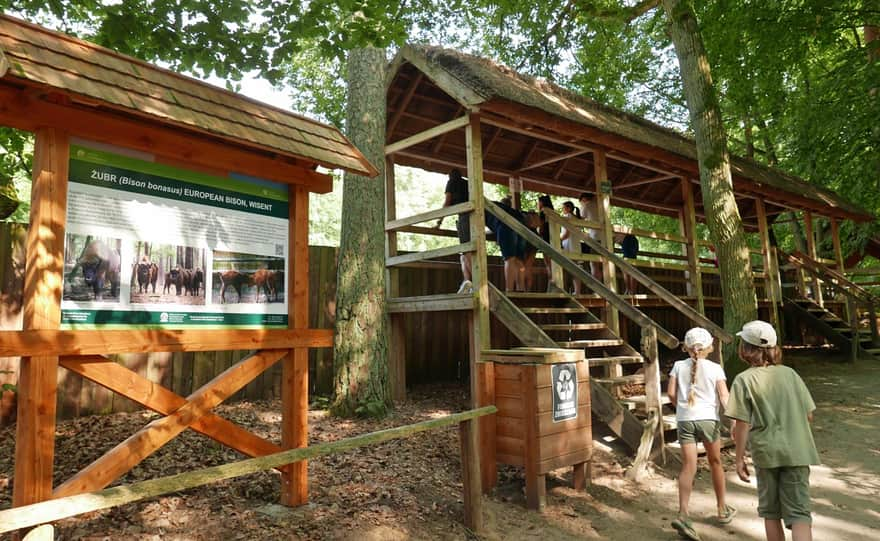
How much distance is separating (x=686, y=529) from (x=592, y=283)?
3.16 metres

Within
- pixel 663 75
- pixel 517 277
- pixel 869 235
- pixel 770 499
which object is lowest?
pixel 770 499

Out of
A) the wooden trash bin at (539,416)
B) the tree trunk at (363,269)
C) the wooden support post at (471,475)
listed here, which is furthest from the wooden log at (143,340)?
the tree trunk at (363,269)

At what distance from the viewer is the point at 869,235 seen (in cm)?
1734

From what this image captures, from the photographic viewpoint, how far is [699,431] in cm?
478

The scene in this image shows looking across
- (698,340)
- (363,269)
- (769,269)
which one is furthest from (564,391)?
(769,269)

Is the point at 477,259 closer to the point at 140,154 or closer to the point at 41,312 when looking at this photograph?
the point at 140,154

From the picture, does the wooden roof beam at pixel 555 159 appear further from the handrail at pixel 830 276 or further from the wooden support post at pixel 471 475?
the handrail at pixel 830 276

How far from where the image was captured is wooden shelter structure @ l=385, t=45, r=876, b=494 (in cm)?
675

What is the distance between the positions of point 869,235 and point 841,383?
31.5 feet

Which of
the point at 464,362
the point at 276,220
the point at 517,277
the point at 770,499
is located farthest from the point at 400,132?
the point at 770,499

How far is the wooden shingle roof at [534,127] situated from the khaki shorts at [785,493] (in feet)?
16.9

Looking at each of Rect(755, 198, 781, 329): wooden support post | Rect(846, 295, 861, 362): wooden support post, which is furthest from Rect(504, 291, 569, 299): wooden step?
Rect(846, 295, 861, 362): wooden support post

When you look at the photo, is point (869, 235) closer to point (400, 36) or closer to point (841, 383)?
point (841, 383)

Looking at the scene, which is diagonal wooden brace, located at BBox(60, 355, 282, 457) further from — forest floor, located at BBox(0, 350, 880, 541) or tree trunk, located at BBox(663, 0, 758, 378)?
tree trunk, located at BBox(663, 0, 758, 378)
